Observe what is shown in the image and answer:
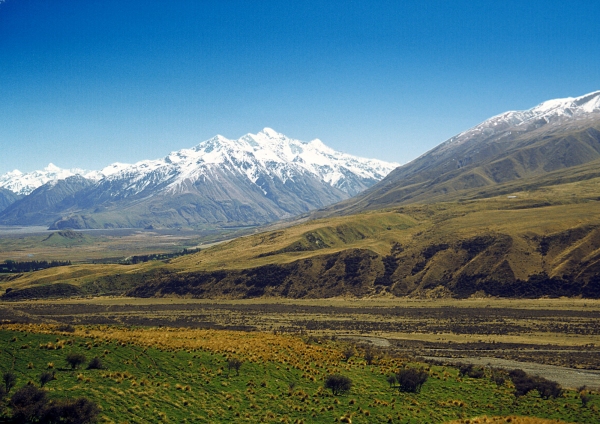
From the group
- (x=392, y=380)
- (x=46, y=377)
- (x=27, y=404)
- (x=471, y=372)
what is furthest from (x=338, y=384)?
(x=27, y=404)

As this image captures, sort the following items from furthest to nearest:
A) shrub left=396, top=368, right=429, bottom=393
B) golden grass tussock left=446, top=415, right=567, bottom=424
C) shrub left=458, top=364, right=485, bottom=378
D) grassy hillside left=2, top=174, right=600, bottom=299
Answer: grassy hillside left=2, top=174, right=600, bottom=299 < shrub left=458, top=364, right=485, bottom=378 < shrub left=396, top=368, right=429, bottom=393 < golden grass tussock left=446, top=415, right=567, bottom=424

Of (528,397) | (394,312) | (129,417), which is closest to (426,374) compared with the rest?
(528,397)

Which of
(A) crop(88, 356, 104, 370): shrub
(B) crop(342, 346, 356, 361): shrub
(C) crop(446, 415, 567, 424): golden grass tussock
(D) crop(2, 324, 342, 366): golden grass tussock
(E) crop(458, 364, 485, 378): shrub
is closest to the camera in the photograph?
(C) crop(446, 415, 567, 424): golden grass tussock

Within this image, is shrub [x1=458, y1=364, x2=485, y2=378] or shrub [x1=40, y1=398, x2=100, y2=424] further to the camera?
shrub [x1=458, y1=364, x2=485, y2=378]

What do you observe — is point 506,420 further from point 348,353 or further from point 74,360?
point 74,360

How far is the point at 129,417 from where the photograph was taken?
34.2 m

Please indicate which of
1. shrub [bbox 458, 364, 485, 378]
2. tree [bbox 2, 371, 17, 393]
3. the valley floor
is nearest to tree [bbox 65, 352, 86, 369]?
tree [bbox 2, 371, 17, 393]

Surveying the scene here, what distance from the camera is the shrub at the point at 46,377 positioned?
37.1 m

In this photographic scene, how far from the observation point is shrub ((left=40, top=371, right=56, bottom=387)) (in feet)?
A: 122

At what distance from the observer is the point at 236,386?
44125 millimetres

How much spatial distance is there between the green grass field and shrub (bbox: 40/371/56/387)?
43 cm

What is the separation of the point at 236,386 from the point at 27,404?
56.0 feet

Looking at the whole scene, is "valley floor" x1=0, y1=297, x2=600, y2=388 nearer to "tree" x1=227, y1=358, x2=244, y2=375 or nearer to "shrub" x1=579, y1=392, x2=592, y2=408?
"shrub" x1=579, y1=392, x2=592, y2=408

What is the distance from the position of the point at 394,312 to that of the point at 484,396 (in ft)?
251
